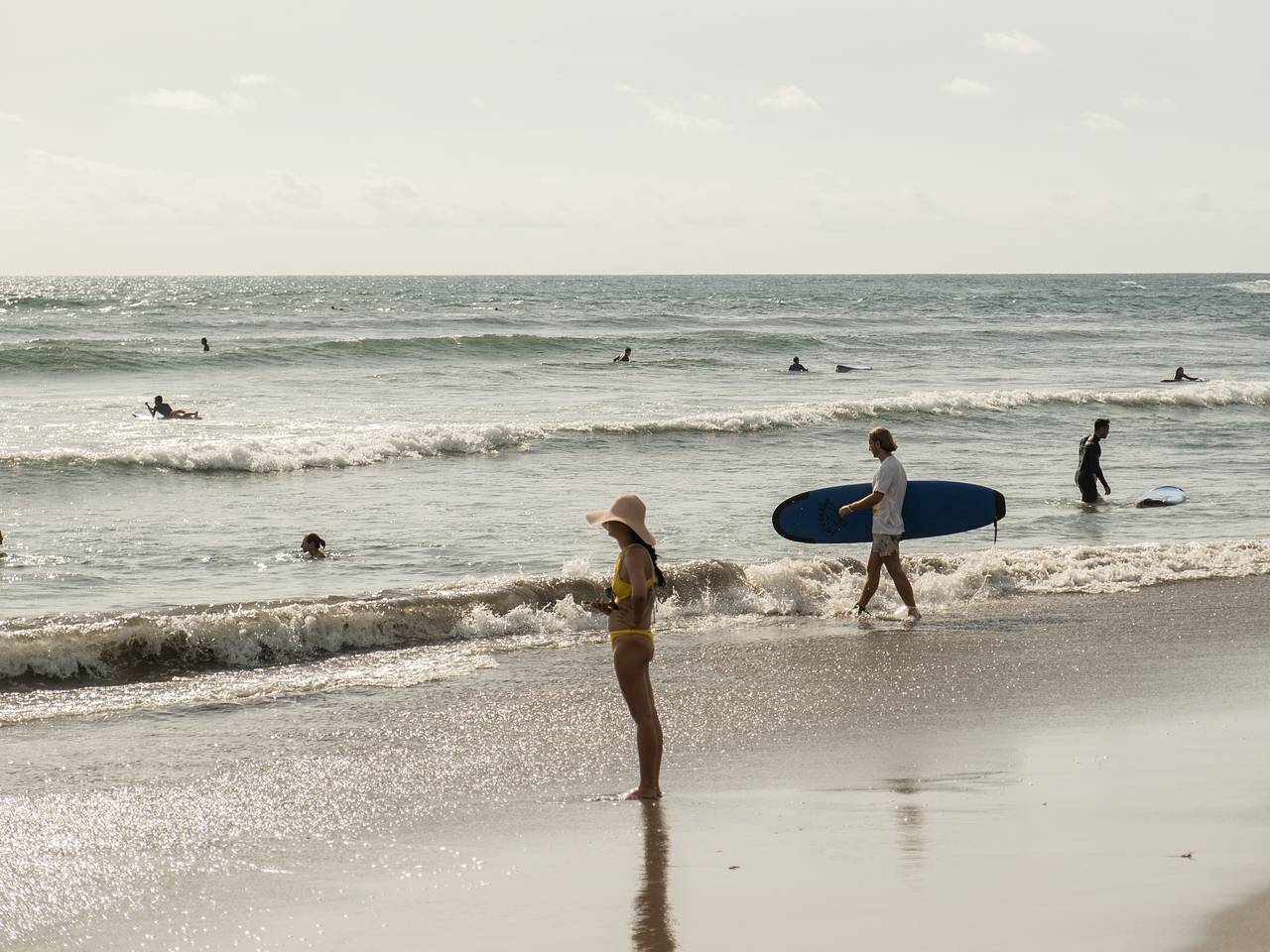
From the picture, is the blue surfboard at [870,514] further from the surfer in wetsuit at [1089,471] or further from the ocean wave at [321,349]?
the ocean wave at [321,349]

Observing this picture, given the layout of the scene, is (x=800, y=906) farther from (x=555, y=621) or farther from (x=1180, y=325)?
(x=1180, y=325)

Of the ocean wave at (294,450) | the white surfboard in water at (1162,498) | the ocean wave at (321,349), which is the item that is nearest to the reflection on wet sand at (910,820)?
the white surfboard in water at (1162,498)

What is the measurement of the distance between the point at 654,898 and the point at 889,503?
6.87m

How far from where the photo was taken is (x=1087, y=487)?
1752 cm

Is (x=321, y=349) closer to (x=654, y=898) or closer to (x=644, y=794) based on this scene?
(x=644, y=794)

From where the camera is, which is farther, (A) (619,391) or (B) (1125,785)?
(A) (619,391)

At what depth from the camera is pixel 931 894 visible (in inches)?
197

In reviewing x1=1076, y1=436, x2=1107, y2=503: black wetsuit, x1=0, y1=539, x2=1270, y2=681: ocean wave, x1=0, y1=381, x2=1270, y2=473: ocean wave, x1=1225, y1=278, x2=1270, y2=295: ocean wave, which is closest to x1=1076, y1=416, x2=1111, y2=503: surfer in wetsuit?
x1=1076, y1=436, x2=1107, y2=503: black wetsuit

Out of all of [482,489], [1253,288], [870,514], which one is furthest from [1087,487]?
[1253,288]

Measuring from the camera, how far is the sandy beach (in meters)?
4.94

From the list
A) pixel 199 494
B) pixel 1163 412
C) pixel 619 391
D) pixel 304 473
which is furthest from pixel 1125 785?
pixel 619 391

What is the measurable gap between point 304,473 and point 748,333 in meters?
35.1

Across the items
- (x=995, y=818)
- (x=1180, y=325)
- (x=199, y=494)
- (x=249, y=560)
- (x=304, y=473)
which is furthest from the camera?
(x=1180, y=325)

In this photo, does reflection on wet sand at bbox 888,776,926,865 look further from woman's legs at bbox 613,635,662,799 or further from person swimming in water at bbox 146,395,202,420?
person swimming in water at bbox 146,395,202,420
